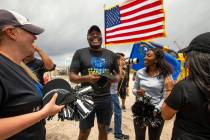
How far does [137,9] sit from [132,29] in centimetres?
59

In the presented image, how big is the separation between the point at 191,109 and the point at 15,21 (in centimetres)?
165

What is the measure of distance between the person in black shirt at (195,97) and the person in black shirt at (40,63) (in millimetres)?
2232

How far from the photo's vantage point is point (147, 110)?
13.1 ft

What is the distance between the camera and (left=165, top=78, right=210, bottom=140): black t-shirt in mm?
2361

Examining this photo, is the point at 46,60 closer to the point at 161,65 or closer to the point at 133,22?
the point at 161,65

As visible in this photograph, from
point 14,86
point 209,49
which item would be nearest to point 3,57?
point 14,86

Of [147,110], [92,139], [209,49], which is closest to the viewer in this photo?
[209,49]

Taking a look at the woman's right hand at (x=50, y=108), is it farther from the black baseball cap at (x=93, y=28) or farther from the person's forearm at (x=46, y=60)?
the black baseball cap at (x=93, y=28)

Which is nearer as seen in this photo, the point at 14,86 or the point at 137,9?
the point at 14,86

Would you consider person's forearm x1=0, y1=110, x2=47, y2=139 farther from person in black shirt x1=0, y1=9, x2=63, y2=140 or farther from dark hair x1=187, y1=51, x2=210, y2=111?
dark hair x1=187, y1=51, x2=210, y2=111

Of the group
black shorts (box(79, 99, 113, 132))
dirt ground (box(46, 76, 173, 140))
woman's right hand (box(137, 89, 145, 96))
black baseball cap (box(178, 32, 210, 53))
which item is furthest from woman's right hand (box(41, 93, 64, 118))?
dirt ground (box(46, 76, 173, 140))

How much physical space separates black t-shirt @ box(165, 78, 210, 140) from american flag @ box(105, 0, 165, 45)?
16.2ft

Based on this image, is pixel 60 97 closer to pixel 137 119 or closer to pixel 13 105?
pixel 13 105

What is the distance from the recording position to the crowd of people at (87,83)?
179 cm
